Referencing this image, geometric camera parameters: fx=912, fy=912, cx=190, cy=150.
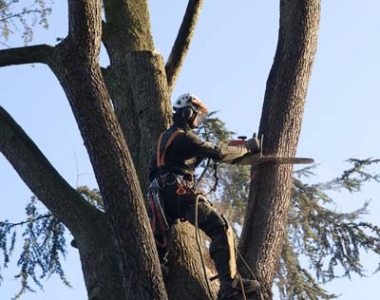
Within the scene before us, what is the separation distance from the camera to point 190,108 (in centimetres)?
689

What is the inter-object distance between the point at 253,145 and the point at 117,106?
5.70 ft

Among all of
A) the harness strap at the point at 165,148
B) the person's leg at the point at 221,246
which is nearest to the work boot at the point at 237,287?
the person's leg at the point at 221,246

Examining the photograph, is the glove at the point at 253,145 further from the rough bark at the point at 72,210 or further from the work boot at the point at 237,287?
the rough bark at the point at 72,210

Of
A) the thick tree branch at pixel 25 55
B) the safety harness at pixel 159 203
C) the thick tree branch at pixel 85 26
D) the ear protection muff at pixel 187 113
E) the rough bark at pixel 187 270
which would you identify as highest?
the thick tree branch at pixel 25 55

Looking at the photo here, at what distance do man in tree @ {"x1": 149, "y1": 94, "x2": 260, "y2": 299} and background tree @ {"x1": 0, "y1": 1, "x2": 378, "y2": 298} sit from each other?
0.23 meters

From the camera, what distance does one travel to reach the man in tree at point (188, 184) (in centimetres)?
647

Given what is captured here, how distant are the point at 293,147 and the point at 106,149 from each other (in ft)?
6.15

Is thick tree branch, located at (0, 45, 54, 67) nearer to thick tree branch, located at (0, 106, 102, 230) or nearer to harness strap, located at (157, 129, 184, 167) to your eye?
thick tree branch, located at (0, 106, 102, 230)

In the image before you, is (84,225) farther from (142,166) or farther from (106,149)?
(106,149)

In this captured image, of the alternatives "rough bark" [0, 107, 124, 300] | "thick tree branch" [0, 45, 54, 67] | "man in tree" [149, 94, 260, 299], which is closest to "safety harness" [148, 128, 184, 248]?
"man in tree" [149, 94, 260, 299]

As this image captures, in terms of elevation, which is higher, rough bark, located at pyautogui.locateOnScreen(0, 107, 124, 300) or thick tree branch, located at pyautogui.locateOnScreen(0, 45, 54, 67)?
thick tree branch, located at pyautogui.locateOnScreen(0, 45, 54, 67)

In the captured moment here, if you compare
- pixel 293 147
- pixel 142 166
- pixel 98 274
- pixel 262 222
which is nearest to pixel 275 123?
pixel 293 147

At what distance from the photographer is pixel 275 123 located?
22.5 feet

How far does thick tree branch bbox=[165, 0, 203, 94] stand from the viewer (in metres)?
8.34
